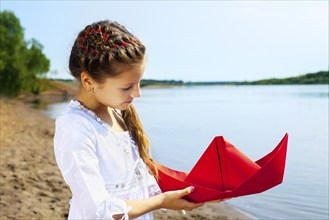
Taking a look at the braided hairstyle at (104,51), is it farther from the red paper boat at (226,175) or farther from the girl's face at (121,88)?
the red paper boat at (226,175)

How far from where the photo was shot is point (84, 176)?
5.23ft

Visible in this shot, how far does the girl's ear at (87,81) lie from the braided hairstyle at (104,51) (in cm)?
2

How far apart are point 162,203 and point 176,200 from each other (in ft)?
0.25

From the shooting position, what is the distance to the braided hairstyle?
1.68m

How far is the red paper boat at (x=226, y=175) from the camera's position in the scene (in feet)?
6.08

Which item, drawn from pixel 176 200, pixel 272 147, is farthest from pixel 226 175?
pixel 272 147

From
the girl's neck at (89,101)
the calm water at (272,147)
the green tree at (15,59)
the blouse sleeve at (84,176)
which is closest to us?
the blouse sleeve at (84,176)

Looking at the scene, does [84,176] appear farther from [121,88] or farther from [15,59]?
[15,59]

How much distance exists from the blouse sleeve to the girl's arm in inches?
2.1

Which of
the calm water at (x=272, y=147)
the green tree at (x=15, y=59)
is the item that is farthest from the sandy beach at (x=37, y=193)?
the green tree at (x=15, y=59)

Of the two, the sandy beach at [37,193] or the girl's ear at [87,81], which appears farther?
the sandy beach at [37,193]

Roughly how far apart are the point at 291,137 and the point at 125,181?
11.9 metres

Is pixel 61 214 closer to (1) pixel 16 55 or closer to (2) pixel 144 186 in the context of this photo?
(2) pixel 144 186

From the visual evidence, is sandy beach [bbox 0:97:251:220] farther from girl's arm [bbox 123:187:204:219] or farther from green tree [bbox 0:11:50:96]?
green tree [bbox 0:11:50:96]
